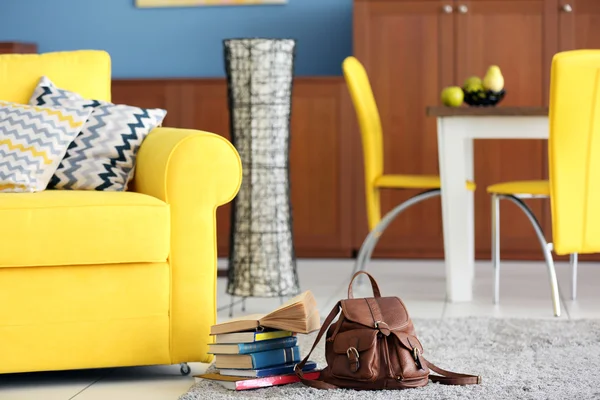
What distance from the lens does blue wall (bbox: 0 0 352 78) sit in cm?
566

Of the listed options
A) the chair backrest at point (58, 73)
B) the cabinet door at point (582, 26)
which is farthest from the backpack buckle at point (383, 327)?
the cabinet door at point (582, 26)

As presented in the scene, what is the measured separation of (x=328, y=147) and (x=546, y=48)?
1174 mm

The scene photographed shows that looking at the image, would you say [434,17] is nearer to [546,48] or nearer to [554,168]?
[546,48]

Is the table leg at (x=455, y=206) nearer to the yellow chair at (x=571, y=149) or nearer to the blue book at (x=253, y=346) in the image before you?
the yellow chair at (x=571, y=149)

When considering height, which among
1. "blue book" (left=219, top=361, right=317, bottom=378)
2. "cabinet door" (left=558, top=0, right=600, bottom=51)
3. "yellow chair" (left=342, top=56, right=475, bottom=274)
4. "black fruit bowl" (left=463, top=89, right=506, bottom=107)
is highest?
"cabinet door" (left=558, top=0, right=600, bottom=51)

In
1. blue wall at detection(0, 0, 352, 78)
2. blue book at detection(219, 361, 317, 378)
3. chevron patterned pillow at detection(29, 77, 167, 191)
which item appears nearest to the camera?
blue book at detection(219, 361, 317, 378)

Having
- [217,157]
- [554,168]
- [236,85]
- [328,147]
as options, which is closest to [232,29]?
[328,147]

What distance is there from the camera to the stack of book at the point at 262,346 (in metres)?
2.49

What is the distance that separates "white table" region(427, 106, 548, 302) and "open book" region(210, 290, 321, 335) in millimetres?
1395

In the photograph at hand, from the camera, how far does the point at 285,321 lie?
2.50 metres

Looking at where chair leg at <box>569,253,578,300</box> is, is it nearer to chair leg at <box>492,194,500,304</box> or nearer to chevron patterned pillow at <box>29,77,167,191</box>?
chair leg at <box>492,194,500,304</box>

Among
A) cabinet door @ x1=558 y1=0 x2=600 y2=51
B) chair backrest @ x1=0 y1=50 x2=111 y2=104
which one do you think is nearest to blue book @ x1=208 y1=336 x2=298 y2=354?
chair backrest @ x1=0 y1=50 x2=111 y2=104

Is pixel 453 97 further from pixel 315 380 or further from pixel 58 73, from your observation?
pixel 315 380

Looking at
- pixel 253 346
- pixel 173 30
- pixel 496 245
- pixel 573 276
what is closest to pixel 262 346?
pixel 253 346
